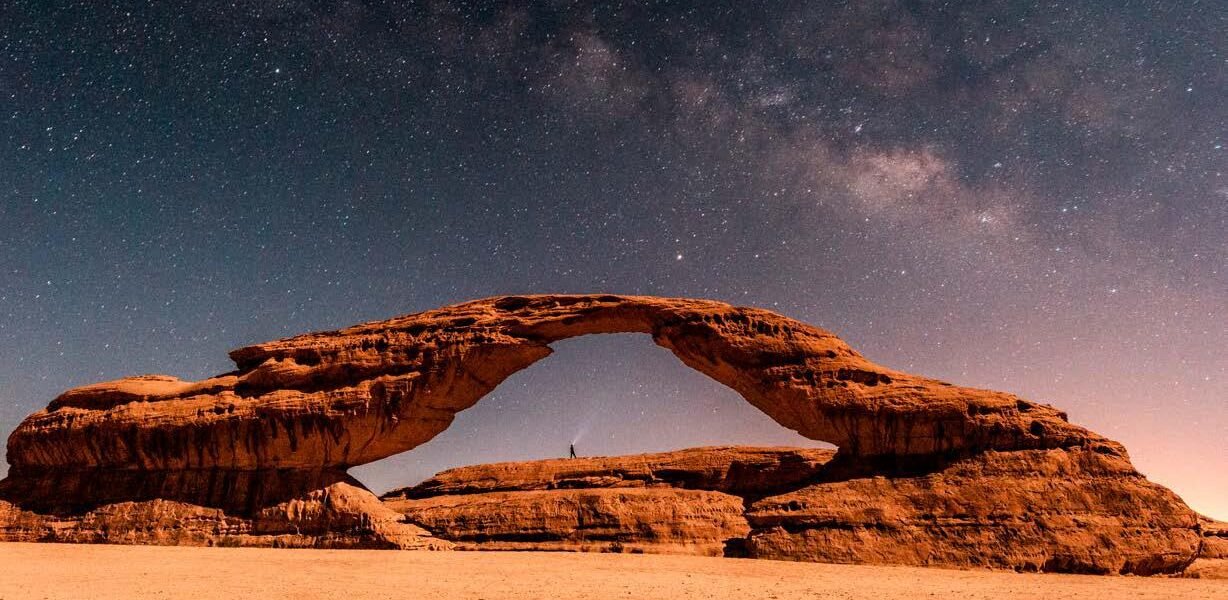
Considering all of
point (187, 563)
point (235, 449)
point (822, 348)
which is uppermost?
point (822, 348)

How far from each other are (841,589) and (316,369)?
2194 centimetres

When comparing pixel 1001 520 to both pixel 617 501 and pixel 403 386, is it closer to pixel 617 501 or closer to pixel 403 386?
pixel 617 501

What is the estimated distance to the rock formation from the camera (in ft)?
78.8

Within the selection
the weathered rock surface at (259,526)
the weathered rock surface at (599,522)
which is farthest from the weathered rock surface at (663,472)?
the weathered rock surface at (259,526)

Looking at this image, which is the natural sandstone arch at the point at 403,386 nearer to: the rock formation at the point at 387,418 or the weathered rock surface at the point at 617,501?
the rock formation at the point at 387,418

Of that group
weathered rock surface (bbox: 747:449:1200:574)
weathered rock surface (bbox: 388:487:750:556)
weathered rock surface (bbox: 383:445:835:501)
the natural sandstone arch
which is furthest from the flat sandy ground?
weathered rock surface (bbox: 383:445:835:501)

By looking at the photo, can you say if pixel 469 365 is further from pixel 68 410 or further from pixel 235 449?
pixel 68 410

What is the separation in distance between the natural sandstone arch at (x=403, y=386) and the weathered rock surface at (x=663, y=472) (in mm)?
3281

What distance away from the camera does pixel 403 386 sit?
1092 inches

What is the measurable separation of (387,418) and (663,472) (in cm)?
1198

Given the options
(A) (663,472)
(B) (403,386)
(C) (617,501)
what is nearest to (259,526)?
(B) (403,386)

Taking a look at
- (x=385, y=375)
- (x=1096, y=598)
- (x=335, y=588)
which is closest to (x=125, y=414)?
(x=385, y=375)

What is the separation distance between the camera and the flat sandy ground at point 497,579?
535 inches

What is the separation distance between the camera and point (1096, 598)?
14.4 meters
